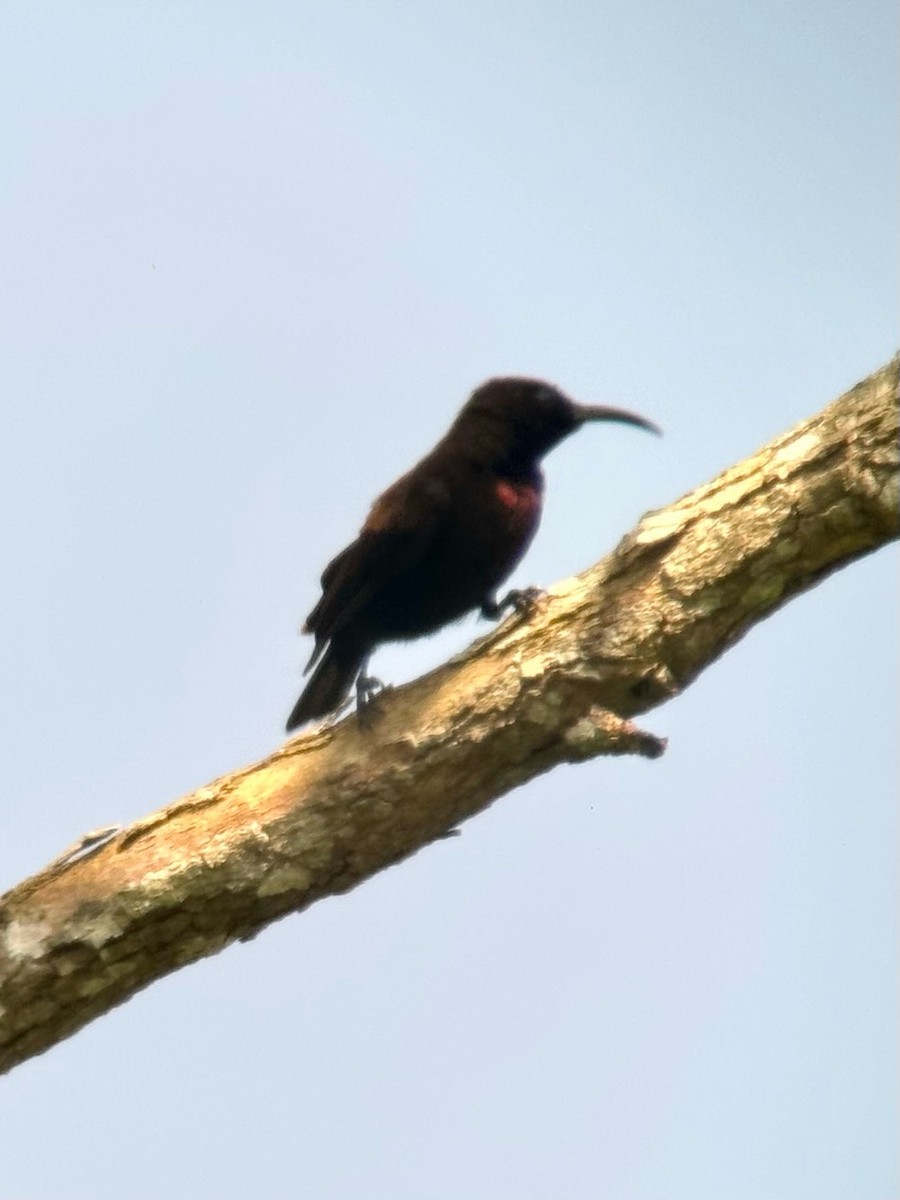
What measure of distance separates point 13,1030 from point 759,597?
2335 mm

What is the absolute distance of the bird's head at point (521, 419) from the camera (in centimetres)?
495

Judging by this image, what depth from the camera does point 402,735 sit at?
145 inches

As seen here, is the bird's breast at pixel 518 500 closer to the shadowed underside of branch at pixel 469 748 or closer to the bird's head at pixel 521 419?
the bird's head at pixel 521 419

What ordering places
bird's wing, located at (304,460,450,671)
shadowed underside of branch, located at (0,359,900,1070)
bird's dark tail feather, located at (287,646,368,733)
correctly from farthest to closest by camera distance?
bird's dark tail feather, located at (287,646,368,733)
bird's wing, located at (304,460,450,671)
shadowed underside of branch, located at (0,359,900,1070)

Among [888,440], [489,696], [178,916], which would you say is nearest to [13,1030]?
[178,916]

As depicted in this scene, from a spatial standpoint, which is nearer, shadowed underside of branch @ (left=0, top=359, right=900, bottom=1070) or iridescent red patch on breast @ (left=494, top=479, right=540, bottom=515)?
shadowed underside of branch @ (left=0, top=359, right=900, bottom=1070)

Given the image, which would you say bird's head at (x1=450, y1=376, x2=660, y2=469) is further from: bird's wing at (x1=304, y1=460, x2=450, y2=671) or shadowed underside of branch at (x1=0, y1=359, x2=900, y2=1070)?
shadowed underside of branch at (x1=0, y1=359, x2=900, y2=1070)

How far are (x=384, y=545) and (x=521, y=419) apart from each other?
0.80 m

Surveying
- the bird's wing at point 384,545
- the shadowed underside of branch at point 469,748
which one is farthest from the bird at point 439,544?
the shadowed underside of branch at point 469,748

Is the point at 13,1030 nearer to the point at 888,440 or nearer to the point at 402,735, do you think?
the point at 402,735

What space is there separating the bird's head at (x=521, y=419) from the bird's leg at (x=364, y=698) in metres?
1.07

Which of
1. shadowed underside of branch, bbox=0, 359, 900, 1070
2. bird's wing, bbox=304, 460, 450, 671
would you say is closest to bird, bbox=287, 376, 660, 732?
bird's wing, bbox=304, 460, 450, 671

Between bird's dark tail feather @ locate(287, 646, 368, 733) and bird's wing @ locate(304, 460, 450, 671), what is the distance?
0.07 m

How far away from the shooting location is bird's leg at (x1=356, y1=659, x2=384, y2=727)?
12.7 feet
